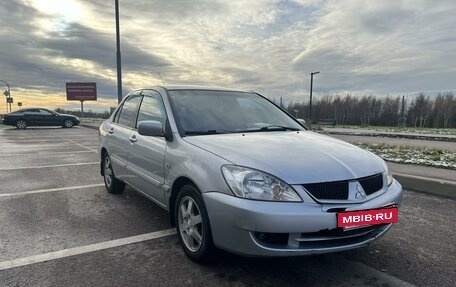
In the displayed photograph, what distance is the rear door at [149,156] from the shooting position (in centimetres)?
398

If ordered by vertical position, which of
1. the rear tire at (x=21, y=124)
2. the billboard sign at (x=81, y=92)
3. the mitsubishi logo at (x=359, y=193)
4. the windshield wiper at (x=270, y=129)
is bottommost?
the rear tire at (x=21, y=124)

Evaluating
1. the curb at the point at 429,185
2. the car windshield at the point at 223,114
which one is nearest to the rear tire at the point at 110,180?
the car windshield at the point at 223,114

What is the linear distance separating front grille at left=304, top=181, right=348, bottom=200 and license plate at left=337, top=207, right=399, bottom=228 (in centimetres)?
14

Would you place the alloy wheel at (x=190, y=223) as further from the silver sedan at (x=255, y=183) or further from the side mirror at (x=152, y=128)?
the side mirror at (x=152, y=128)

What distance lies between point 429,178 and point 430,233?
7.93 ft

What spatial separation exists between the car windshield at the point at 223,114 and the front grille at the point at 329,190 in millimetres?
1304

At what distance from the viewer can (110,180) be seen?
5969 millimetres

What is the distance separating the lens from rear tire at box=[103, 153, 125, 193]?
19.2ft

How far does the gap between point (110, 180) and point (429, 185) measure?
5176mm

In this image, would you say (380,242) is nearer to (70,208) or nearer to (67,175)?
(70,208)

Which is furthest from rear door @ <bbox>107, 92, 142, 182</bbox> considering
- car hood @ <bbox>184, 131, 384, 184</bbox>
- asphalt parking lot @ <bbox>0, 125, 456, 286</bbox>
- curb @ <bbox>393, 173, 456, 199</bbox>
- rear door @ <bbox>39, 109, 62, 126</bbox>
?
rear door @ <bbox>39, 109, 62, 126</bbox>

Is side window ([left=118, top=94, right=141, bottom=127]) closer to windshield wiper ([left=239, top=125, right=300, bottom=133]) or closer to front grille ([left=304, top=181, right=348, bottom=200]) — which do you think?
windshield wiper ([left=239, top=125, right=300, bottom=133])

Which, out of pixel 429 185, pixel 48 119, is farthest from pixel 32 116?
pixel 429 185

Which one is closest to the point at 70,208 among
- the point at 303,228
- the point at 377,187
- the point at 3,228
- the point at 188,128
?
the point at 3,228
